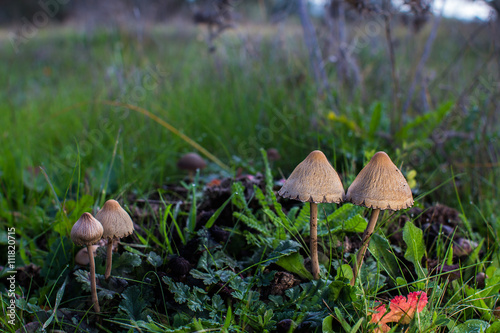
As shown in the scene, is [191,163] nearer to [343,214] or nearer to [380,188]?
[343,214]

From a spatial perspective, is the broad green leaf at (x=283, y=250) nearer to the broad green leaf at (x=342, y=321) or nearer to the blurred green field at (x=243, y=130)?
the broad green leaf at (x=342, y=321)

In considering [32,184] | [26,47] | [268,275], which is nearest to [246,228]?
[268,275]

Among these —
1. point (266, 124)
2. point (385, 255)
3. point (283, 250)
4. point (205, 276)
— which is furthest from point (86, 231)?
point (266, 124)

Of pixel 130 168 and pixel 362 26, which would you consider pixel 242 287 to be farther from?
pixel 362 26

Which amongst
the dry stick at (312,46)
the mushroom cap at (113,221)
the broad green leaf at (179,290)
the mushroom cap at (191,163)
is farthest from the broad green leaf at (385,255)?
the dry stick at (312,46)

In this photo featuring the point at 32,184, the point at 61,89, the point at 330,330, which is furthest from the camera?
the point at 61,89

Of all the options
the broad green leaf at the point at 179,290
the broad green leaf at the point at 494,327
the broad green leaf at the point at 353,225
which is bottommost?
the broad green leaf at the point at 494,327

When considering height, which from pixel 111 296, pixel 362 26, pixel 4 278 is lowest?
pixel 4 278
